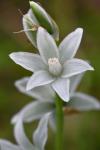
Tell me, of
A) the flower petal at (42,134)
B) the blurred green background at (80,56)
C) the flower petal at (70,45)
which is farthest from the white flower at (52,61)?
the blurred green background at (80,56)

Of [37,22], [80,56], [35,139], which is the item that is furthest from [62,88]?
[80,56]

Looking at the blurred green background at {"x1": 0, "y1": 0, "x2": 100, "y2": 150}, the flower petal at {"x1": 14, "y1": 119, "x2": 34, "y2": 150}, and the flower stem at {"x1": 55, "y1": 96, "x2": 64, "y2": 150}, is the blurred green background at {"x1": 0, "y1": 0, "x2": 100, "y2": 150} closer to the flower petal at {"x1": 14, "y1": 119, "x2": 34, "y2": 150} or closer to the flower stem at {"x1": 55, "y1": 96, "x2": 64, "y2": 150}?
the flower petal at {"x1": 14, "y1": 119, "x2": 34, "y2": 150}

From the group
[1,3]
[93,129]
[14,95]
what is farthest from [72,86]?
[1,3]

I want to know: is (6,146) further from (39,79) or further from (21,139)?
(39,79)

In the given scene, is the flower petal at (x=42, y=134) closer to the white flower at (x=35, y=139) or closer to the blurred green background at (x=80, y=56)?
the white flower at (x=35, y=139)

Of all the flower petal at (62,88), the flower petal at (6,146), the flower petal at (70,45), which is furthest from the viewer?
the flower petal at (6,146)

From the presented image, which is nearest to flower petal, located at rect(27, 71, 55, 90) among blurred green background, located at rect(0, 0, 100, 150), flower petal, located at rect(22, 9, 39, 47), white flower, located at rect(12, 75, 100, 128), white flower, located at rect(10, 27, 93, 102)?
white flower, located at rect(10, 27, 93, 102)

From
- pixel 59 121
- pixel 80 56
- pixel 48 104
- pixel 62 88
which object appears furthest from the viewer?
pixel 80 56
